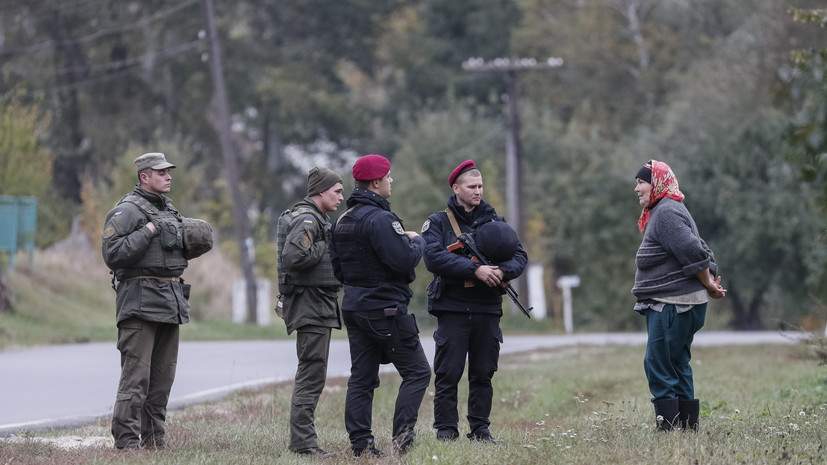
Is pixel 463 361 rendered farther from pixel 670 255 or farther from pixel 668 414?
pixel 670 255

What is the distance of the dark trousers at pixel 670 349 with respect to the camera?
7805 mm

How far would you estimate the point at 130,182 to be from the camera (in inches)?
1227

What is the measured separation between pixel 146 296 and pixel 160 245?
35 cm

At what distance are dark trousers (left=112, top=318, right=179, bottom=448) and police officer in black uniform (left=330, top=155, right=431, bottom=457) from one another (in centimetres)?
125

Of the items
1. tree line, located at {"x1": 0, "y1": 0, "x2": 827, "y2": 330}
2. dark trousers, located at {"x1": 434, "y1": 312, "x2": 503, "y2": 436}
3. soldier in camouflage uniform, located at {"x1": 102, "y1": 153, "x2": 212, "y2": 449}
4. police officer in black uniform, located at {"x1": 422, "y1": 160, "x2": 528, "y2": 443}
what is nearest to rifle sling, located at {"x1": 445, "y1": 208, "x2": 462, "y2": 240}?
police officer in black uniform, located at {"x1": 422, "y1": 160, "x2": 528, "y2": 443}

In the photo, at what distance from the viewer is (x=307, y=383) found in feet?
25.3

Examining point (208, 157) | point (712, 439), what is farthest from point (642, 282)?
point (208, 157)

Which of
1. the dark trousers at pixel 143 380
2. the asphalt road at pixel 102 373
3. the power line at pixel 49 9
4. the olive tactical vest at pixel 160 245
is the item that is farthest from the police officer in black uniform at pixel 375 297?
the power line at pixel 49 9

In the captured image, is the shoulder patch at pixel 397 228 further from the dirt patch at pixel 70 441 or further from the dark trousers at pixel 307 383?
the dirt patch at pixel 70 441

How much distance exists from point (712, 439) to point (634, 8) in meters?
45.8

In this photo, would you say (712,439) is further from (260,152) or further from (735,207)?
(260,152)

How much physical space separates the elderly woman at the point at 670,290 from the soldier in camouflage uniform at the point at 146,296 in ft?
10.1

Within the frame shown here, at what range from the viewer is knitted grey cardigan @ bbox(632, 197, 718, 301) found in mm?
7703

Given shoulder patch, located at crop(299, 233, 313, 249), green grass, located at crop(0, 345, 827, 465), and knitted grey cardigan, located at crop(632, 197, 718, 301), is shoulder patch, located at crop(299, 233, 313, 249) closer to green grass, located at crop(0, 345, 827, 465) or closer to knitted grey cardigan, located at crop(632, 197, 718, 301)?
green grass, located at crop(0, 345, 827, 465)
